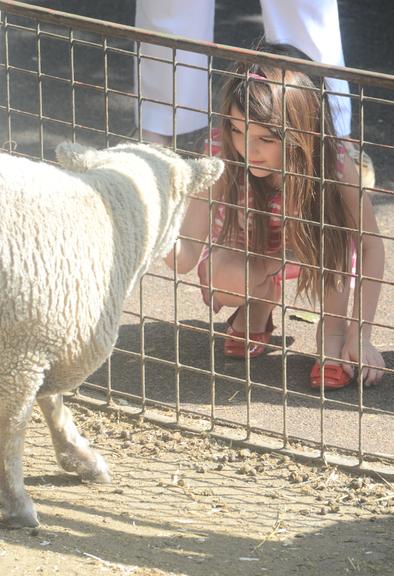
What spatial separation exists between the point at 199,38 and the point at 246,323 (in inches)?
69.1

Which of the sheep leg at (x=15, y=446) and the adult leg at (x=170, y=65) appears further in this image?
the adult leg at (x=170, y=65)

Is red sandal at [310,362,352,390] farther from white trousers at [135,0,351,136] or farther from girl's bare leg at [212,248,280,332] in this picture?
white trousers at [135,0,351,136]

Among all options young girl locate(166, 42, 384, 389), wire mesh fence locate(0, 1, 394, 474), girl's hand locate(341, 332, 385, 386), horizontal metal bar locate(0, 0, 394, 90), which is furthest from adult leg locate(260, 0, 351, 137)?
horizontal metal bar locate(0, 0, 394, 90)

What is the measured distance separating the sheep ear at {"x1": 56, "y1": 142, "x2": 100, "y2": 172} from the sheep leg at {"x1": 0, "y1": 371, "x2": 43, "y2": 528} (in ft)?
1.72

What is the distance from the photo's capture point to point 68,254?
2562 mm

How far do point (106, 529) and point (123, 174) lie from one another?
2.87ft

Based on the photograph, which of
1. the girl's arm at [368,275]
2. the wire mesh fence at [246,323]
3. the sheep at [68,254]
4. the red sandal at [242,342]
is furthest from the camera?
the red sandal at [242,342]

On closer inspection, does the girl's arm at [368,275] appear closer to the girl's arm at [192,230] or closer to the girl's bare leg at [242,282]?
the girl's bare leg at [242,282]

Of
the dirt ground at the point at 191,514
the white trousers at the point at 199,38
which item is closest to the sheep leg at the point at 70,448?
the dirt ground at the point at 191,514

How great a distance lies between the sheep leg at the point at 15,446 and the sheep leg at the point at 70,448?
12.0 inches

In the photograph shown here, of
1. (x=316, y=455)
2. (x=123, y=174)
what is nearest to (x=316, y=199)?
(x=316, y=455)

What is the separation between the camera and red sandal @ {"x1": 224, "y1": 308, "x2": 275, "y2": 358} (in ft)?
12.9

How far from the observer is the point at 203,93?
15.8 feet

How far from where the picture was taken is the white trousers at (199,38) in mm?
4480
